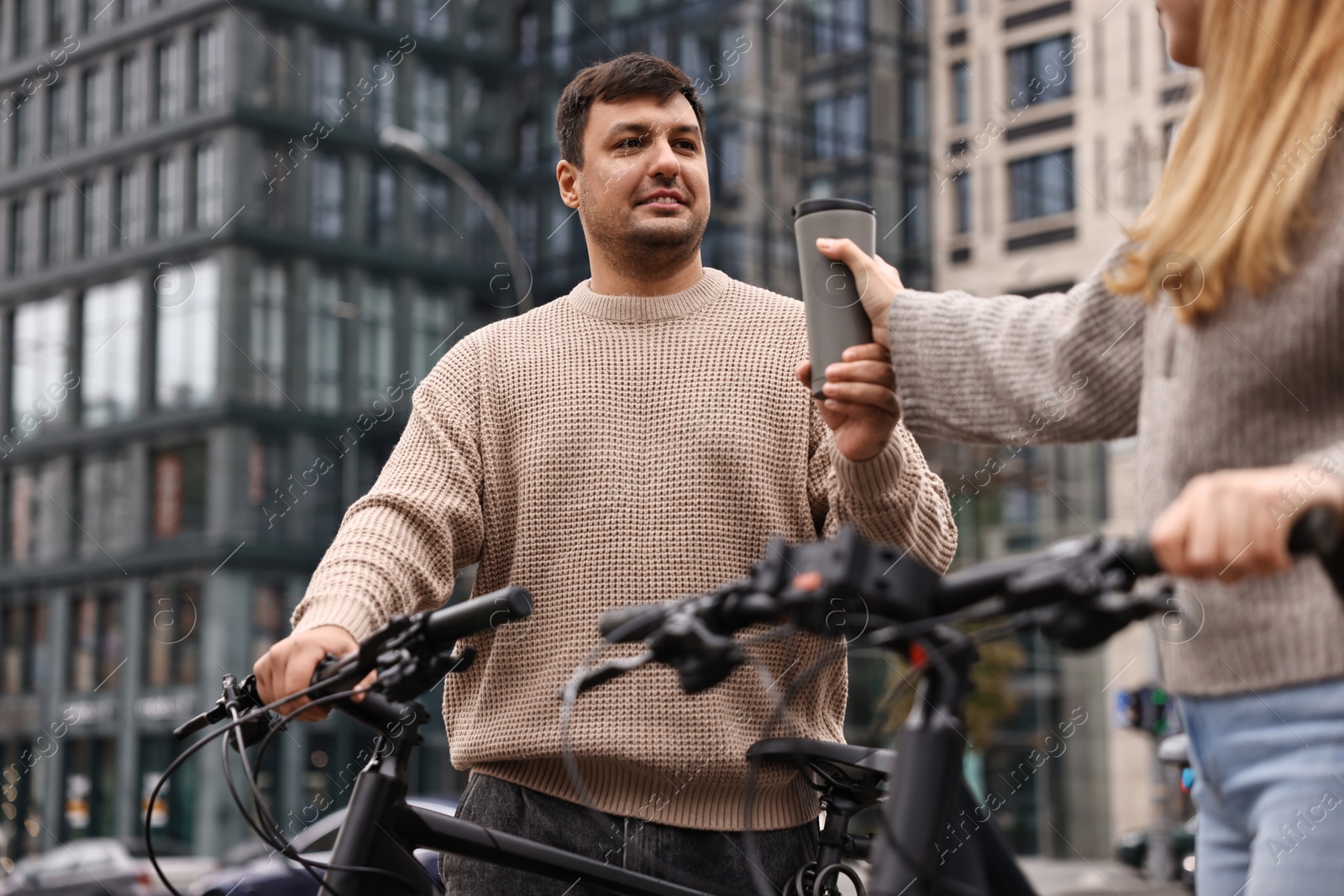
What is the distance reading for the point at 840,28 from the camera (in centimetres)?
3130

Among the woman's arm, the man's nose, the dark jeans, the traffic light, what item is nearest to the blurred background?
the traffic light

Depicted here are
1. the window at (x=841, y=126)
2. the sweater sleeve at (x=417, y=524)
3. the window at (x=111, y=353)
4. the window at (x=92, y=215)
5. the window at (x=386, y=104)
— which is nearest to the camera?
the sweater sleeve at (x=417, y=524)

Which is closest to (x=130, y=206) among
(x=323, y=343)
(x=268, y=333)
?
(x=268, y=333)

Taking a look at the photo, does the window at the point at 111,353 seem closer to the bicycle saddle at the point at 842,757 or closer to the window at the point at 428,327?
the window at the point at 428,327

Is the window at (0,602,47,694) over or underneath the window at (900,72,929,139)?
underneath

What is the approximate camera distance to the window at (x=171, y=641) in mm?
34438

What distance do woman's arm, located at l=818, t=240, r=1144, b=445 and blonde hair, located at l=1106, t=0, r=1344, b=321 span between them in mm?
177

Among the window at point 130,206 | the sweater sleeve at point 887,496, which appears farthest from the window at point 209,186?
the sweater sleeve at point 887,496

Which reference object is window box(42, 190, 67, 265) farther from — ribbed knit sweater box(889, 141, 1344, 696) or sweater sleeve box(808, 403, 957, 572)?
ribbed knit sweater box(889, 141, 1344, 696)

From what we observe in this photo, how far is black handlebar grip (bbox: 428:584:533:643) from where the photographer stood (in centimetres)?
224

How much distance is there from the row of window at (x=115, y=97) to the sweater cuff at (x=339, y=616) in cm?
3320

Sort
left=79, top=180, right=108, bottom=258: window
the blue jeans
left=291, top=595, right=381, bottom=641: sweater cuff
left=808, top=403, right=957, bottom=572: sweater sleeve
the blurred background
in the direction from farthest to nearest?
left=79, top=180, right=108, bottom=258: window, the blurred background, left=808, top=403, right=957, bottom=572: sweater sleeve, left=291, top=595, right=381, bottom=641: sweater cuff, the blue jeans

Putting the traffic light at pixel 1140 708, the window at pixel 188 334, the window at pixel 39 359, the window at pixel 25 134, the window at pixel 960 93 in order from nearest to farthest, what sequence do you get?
the traffic light at pixel 1140 708, the window at pixel 960 93, the window at pixel 188 334, the window at pixel 39 359, the window at pixel 25 134

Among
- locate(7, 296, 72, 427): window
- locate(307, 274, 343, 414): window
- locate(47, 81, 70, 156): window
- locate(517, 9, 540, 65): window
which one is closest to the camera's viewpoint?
locate(307, 274, 343, 414): window
